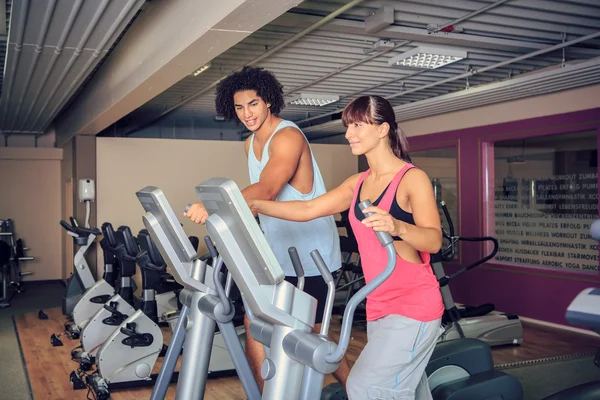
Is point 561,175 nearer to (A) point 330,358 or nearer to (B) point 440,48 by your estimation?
(B) point 440,48

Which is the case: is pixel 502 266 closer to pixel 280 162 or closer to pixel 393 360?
pixel 280 162

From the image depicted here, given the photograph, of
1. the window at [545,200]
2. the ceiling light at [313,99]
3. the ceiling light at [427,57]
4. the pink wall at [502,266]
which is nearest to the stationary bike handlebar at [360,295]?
the ceiling light at [427,57]

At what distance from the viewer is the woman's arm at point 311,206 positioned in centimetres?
231

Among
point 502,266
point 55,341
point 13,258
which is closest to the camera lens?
point 55,341

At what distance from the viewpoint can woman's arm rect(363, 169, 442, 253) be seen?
5.97ft

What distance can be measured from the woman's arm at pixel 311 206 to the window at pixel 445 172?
5501 mm

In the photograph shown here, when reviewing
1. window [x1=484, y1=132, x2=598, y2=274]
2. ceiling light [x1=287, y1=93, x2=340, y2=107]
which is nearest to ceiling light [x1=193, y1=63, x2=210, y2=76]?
ceiling light [x1=287, y1=93, x2=340, y2=107]

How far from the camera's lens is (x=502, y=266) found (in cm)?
689

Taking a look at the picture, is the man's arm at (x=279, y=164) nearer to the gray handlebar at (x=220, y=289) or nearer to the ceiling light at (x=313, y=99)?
the gray handlebar at (x=220, y=289)

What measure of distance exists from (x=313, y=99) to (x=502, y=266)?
288 centimetres

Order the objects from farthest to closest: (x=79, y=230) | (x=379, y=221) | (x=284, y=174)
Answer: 1. (x=79, y=230)
2. (x=284, y=174)
3. (x=379, y=221)

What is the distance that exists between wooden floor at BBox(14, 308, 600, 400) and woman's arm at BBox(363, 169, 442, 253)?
241cm

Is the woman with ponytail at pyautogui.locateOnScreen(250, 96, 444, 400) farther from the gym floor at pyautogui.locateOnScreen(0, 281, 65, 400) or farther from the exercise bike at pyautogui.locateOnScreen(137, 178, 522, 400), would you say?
the gym floor at pyautogui.locateOnScreen(0, 281, 65, 400)

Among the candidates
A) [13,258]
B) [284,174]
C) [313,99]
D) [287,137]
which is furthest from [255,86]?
[13,258]
